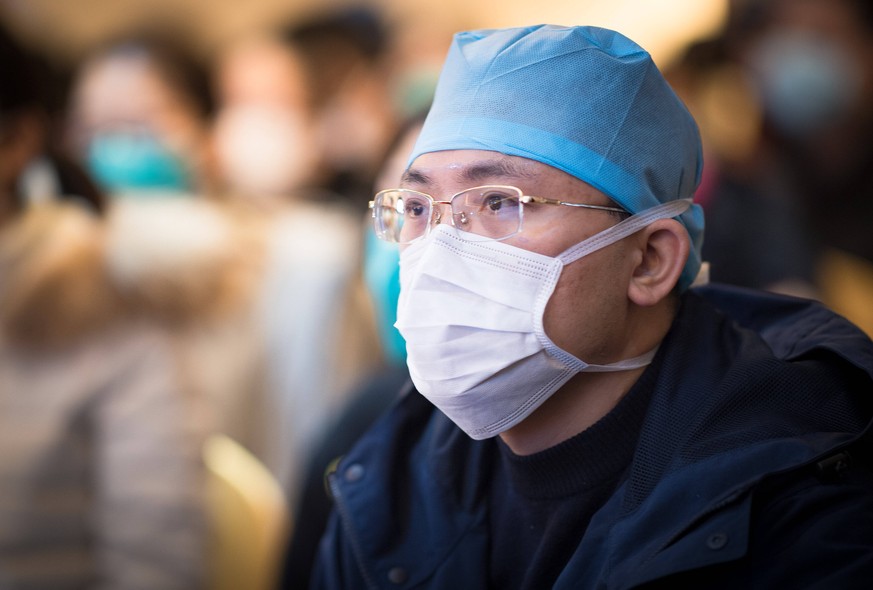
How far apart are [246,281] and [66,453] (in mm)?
1239

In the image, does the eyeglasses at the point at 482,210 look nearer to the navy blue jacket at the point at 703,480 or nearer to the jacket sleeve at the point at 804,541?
the navy blue jacket at the point at 703,480

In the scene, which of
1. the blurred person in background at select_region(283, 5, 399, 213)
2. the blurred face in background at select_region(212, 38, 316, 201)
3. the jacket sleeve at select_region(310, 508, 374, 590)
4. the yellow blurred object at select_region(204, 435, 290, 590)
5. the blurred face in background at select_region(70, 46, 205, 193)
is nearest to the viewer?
the jacket sleeve at select_region(310, 508, 374, 590)

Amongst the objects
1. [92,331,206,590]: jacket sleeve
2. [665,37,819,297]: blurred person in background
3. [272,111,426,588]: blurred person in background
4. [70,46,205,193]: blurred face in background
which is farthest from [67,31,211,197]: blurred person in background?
[665,37,819,297]: blurred person in background

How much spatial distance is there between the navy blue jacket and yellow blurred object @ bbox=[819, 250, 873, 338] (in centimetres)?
237

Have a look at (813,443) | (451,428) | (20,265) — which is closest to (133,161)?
(20,265)

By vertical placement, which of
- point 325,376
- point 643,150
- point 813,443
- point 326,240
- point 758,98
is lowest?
point 325,376

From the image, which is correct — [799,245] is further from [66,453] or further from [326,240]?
[66,453]

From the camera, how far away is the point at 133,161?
4.30 metres

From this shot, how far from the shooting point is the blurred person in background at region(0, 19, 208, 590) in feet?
8.52

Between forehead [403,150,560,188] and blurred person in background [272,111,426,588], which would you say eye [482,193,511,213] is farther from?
blurred person in background [272,111,426,588]

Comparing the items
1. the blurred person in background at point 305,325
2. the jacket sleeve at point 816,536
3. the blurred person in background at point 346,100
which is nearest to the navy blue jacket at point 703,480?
the jacket sleeve at point 816,536

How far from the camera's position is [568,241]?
5.42 ft

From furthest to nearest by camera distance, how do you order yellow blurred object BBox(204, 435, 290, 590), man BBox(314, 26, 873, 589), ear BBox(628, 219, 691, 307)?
yellow blurred object BBox(204, 435, 290, 590), ear BBox(628, 219, 691, 307), man BBox(314, 26, 873, 589)


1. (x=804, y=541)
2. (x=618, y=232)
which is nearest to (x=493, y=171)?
(x=618, y=232)
